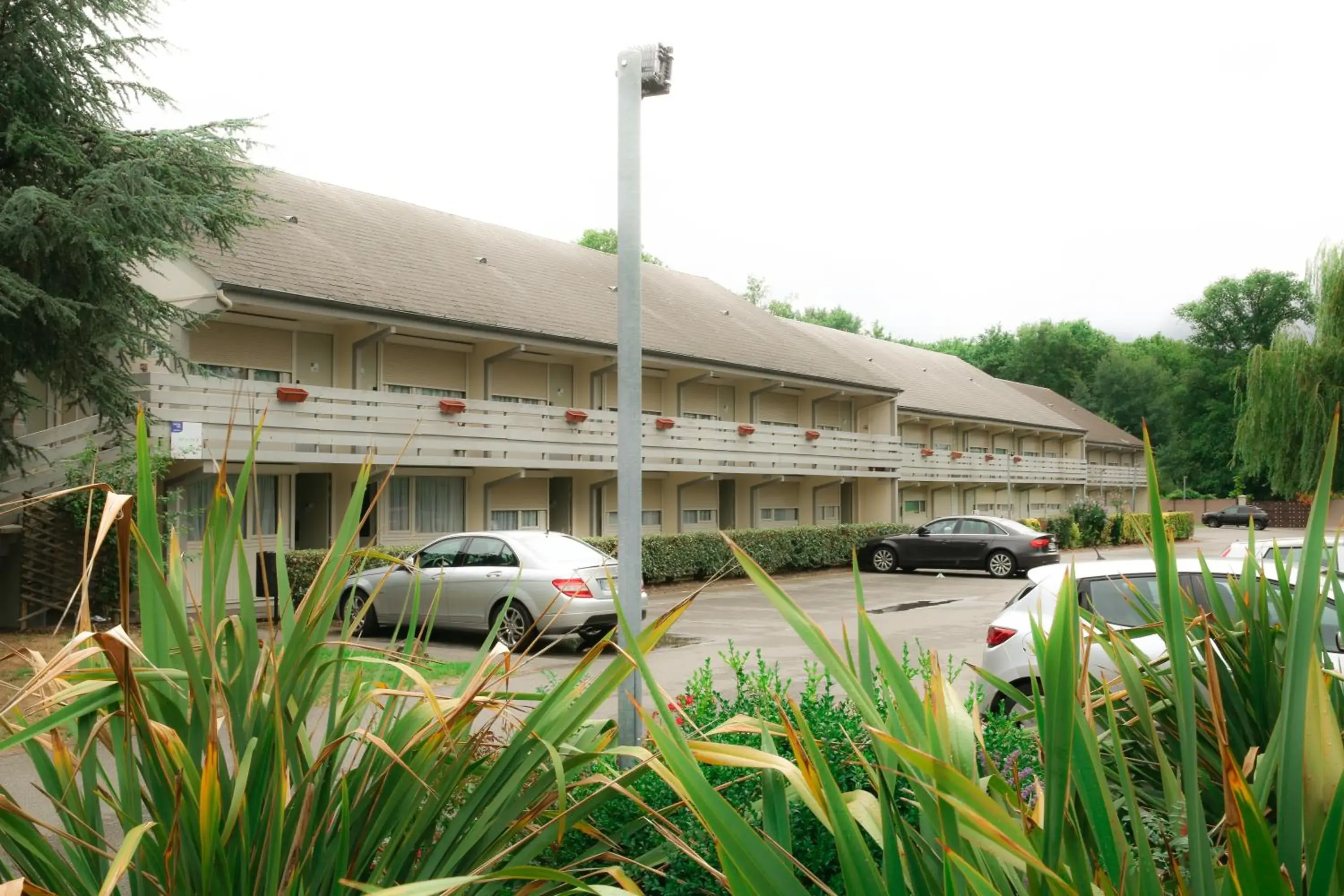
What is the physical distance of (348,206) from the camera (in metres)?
25.9

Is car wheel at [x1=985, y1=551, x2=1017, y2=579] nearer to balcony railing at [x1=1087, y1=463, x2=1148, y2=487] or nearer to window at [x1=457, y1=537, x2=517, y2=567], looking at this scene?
window at [x1=457, y1=537, x2=517, y2=567]

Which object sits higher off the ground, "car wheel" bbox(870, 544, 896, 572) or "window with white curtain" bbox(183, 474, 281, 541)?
"window with white curtain" bbox(183, 474, 281, 541)

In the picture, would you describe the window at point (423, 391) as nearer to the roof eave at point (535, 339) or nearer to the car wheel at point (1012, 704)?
the roof eave at point (535, 339)

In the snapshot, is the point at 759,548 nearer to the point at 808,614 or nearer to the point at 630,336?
the point at 808,614

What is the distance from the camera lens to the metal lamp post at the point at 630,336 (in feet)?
14.3

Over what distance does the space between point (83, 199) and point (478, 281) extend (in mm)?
13849

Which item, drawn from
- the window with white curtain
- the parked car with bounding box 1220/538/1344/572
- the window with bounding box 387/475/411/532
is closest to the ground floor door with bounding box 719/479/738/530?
the window with bounding box 387/475/411/532

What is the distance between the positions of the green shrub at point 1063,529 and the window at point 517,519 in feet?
75.9

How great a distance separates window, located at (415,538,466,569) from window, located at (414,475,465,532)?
784 cm

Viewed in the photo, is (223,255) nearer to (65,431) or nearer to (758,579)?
(65,431)

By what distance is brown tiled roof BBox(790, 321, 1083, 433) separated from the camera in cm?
4272

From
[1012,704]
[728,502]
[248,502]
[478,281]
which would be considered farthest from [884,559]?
[1012,704]

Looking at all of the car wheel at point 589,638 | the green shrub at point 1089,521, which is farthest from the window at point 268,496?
the green shrub at point 1089,521

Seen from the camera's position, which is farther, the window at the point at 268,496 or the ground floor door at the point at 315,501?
the ground floor door at the point at 315,501
